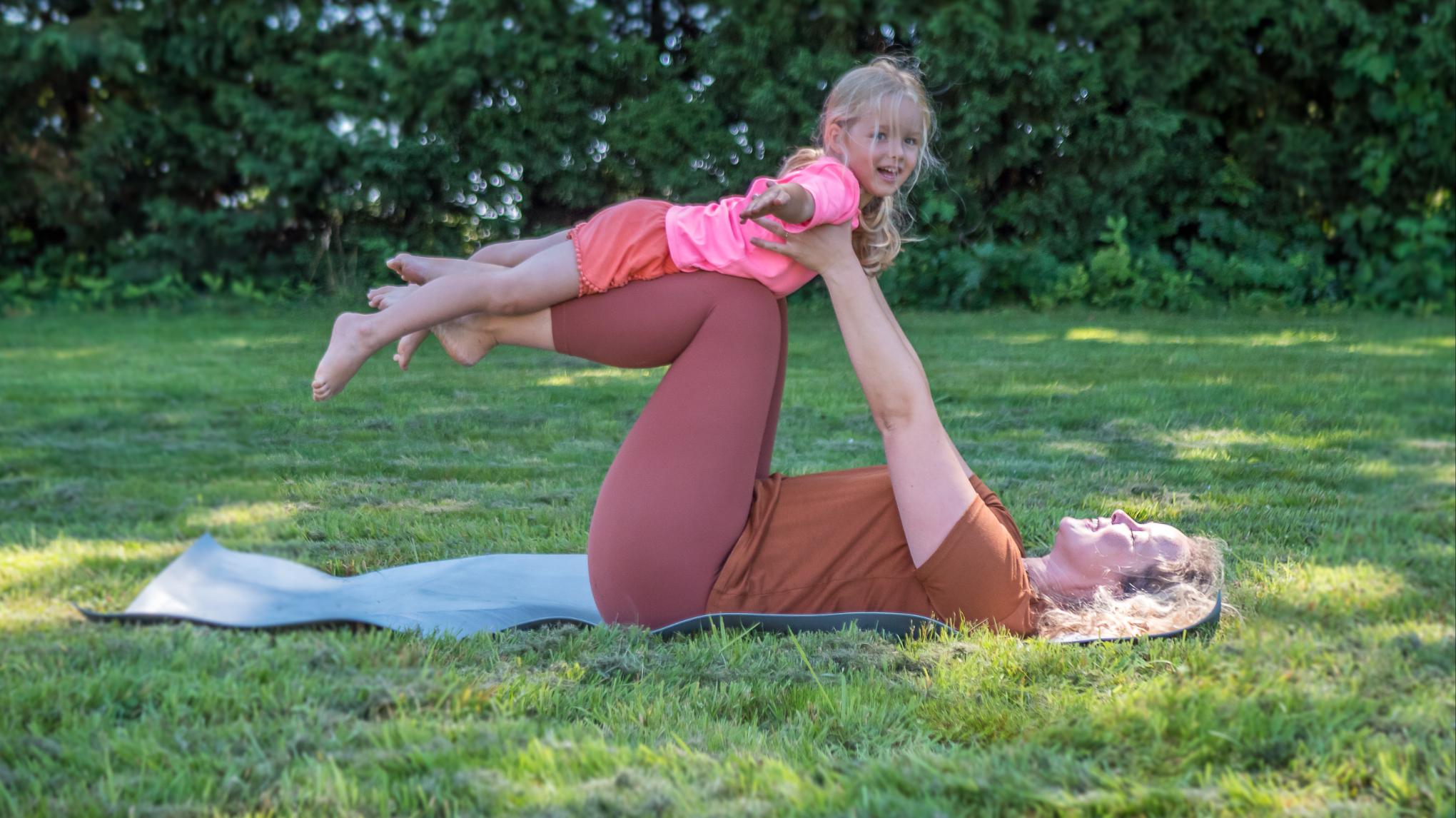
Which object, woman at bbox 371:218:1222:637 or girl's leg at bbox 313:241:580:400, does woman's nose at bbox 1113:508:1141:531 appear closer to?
woman at bbox 371:218:1222:637

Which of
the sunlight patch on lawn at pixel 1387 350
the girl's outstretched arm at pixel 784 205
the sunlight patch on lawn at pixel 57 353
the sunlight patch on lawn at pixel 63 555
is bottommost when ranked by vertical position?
the sunlight patch on lawn at pixel 63 555

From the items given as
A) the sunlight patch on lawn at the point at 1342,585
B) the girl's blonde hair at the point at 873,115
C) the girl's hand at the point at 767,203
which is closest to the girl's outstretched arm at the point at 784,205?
the girl's hand at the point at 767,203

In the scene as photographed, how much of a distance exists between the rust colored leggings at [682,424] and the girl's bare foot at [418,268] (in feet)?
1.21

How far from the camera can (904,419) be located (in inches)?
105

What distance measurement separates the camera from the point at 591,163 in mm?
9742

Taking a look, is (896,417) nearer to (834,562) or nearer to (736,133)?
(834,562)

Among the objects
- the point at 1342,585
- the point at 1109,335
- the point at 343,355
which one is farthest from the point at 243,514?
the point at 1109,335

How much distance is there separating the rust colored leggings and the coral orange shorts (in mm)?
24

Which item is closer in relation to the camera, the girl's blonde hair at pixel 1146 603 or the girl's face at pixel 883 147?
the girl's blonde hair at pixel 1146 603

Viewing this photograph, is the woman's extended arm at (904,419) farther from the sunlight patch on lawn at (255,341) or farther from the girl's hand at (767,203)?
the sunlight patch on lawn at (255,341)

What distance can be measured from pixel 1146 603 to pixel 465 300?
160cm

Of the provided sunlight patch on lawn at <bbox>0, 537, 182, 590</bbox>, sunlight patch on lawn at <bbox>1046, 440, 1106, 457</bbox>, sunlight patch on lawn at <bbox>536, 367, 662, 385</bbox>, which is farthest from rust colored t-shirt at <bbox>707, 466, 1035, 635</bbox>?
sunlight patch on lawn at <bbox>536, 367, 662, 385</bbox>

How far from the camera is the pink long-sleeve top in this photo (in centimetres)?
272

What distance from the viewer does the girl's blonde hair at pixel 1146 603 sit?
8.81ft
